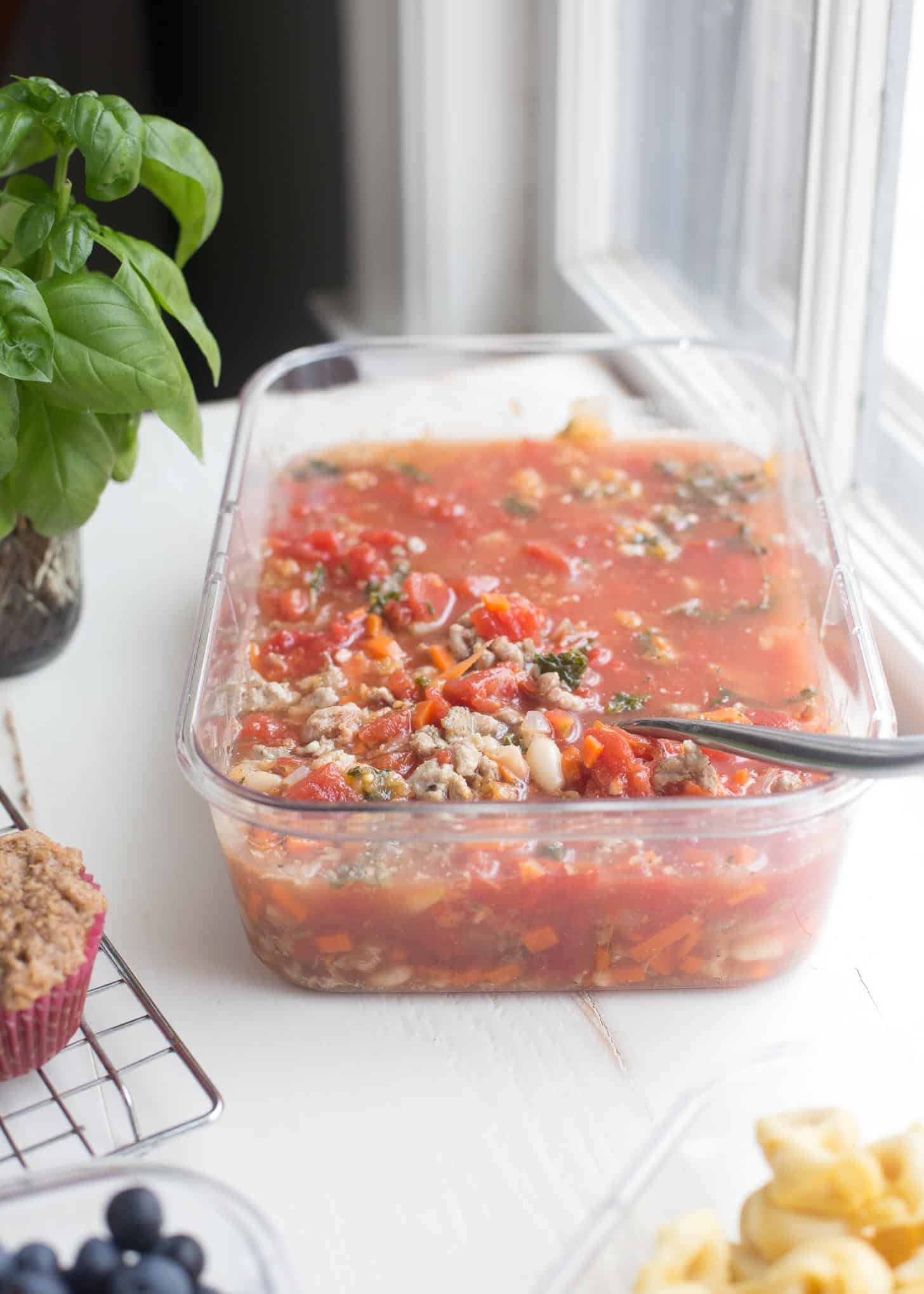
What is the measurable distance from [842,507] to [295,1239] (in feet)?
4.05

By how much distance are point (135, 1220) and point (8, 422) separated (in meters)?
0.72

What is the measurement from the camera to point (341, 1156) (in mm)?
1152

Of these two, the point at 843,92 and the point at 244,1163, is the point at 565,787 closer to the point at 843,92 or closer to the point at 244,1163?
the point at 244,1163

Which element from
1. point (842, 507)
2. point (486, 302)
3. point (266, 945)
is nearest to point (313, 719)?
point (266, 945)

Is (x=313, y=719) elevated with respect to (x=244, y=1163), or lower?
elevated

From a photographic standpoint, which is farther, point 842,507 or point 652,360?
point 652,360

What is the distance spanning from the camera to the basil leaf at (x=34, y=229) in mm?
1333

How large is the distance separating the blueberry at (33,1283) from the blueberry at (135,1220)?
5cm

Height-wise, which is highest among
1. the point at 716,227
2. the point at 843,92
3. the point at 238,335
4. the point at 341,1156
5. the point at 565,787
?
the point at 843,92

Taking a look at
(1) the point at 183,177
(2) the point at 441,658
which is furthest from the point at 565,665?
(1) the point at 183,177

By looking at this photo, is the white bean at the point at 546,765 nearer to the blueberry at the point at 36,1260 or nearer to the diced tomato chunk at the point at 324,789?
the diced tomato chunk at the point at 324,789

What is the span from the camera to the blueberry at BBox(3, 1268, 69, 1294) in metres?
0.87

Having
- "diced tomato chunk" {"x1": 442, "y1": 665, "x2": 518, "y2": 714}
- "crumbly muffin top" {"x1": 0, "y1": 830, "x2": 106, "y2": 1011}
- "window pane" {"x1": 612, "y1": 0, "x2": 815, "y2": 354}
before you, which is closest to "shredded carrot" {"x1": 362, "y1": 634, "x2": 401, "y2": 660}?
"diced tomato chunk" {"x1": 442, "y1": 665, "x2": 518, "y2": 714}

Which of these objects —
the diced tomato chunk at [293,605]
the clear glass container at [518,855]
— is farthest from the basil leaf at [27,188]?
the diced tomato chunk at [293,605]
